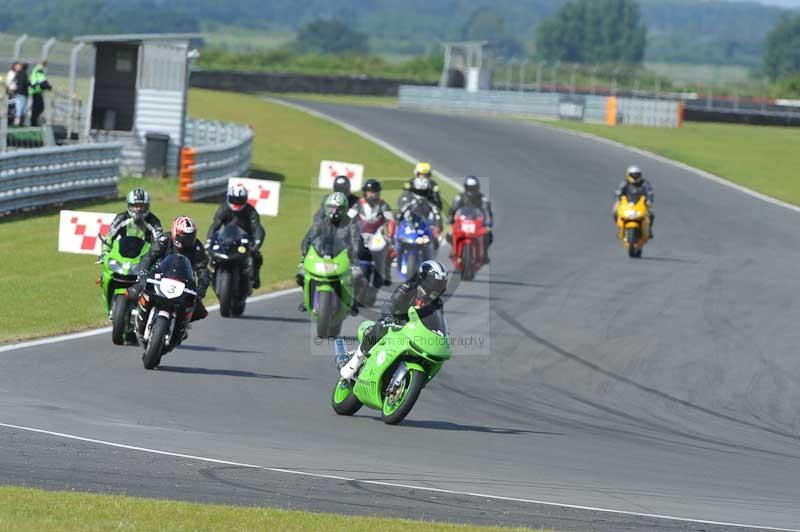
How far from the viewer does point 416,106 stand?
69.8 m

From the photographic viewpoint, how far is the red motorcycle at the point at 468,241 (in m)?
22.6

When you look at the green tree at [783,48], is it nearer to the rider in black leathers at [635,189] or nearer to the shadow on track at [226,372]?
the rider in black leathers at [635,189]

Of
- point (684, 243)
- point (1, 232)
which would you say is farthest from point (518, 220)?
point (1, 232)

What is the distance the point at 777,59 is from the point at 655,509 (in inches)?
7150

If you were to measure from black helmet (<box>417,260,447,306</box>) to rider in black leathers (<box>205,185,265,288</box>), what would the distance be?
21.6 ft

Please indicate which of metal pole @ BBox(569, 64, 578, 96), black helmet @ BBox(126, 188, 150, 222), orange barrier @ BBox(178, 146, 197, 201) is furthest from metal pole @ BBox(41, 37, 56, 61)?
metal pole @ BBox(569, 64, 578, 96)

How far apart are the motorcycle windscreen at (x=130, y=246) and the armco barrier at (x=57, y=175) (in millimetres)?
11947

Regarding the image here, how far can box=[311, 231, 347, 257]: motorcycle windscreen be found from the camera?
54.4 ft

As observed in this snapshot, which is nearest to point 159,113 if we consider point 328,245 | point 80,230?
point 80,230

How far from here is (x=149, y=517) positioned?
8297 millimetres

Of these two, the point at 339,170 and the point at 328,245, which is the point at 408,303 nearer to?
the point at 328,245

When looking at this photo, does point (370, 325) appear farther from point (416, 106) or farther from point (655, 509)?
point (416, 106)

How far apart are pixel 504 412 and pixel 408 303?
2.13 m

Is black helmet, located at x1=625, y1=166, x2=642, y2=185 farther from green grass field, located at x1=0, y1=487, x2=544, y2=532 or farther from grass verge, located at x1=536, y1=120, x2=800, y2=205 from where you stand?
green grass field, located at x1=0, y1=487, x2=544, y2=532
